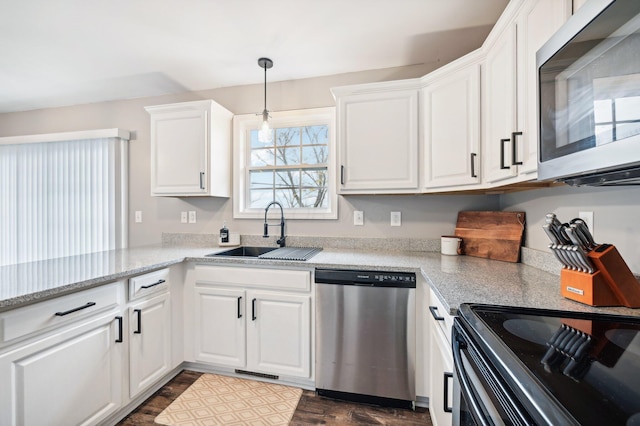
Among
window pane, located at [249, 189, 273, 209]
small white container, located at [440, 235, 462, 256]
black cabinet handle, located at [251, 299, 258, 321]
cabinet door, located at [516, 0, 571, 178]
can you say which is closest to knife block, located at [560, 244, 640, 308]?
cabinet door, located at [516, 0, 571, 178]

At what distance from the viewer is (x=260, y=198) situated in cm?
272

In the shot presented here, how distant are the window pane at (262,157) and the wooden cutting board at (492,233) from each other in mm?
1722

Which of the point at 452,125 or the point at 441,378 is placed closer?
the point at 441,378

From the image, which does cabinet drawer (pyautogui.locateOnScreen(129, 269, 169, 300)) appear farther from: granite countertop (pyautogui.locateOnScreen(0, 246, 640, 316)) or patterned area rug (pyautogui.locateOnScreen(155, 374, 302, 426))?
patterned area rug (pyautogui.locateOnScreen(155, 374, 302, 426))

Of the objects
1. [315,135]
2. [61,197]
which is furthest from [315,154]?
[61,197]

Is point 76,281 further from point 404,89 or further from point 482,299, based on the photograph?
point 404,89

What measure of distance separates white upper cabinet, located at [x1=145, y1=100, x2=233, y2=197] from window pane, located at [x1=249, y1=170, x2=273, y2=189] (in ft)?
0.96

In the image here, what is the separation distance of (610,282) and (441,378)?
76 centimetres

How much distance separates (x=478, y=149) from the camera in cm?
172

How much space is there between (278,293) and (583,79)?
1.77 meters

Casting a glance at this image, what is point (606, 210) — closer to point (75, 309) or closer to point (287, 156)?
point (287, 156)

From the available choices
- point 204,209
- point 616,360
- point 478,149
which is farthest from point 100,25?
point 616,360

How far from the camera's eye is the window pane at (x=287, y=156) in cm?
265

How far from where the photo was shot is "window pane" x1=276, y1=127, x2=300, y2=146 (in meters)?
2.64
